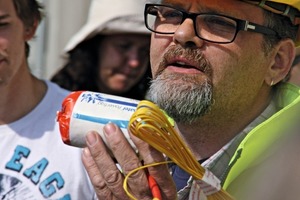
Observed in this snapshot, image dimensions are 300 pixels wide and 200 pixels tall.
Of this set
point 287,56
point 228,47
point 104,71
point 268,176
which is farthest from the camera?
point 104,71

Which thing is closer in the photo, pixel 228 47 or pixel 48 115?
pixel 228 47

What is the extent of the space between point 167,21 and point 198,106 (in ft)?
0.88

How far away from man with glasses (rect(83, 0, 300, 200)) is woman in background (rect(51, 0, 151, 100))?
2.00 m

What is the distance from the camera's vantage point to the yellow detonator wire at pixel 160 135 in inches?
79.6

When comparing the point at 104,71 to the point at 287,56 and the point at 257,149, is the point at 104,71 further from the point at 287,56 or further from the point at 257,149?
the point at 257,149

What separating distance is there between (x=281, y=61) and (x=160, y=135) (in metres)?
0.54

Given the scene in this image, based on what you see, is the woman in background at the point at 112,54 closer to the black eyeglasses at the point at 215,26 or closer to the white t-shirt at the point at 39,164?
the white t-shirt at the point at 39,164

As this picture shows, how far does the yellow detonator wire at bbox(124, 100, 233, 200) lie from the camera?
2.02 metres

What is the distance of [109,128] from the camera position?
2129mm

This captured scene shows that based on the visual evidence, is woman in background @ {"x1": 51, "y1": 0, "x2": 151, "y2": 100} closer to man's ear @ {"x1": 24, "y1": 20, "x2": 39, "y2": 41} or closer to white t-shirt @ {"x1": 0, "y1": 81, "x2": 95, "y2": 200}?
man's ear @ {"x1": 24, "y1": 20, "x2": 39, "y2": 41}

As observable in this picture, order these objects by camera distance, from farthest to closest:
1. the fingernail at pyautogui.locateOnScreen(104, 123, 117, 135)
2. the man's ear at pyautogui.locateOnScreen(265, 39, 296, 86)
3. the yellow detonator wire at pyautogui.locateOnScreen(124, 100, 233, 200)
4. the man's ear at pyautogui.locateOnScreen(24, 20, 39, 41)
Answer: the man's ear at pyautogui.locateOnScreen(24, 20, 39, 41)
the man's ear at pyautogui.locateOnScreen(265, 39, 296, 86)
the fingernail at pyautogui.locateOnScreen(104, 123, 117, 135)
the yellow detonator wire at pyautogui.locateOnScreen(124, 100, 233, 200)

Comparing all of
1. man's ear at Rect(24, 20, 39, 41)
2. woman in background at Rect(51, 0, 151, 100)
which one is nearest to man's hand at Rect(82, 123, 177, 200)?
man's ear at Rect(24, 20, 39, 41)

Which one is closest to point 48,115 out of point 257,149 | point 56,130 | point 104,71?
point 56,130

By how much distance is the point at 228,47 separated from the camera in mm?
2252
